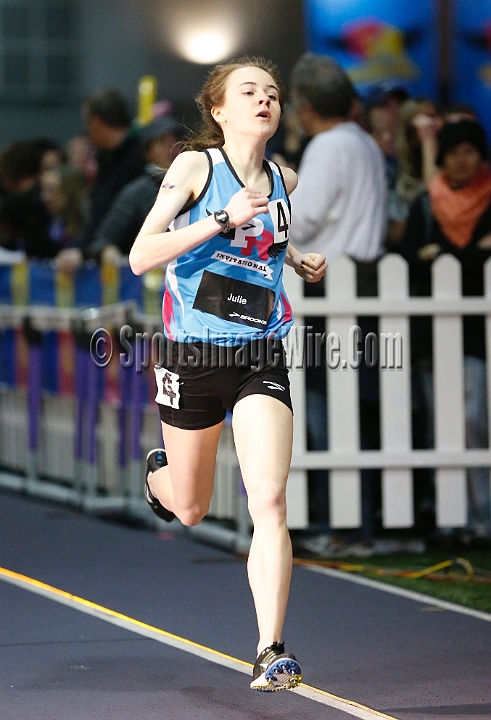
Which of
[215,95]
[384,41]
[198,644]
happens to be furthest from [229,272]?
[384,41]

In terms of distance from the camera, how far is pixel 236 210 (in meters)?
4.52

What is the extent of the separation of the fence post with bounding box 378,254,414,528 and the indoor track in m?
0.75

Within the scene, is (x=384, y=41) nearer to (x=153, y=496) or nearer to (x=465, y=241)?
(x=465, y=241)

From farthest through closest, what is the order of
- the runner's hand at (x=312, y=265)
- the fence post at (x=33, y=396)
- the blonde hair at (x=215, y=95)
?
the fence post at (x=33, y=396) < the runner's hand at (x=312, y=265) < the blonde hair at (x=215, y=95)

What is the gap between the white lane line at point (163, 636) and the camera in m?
4.65

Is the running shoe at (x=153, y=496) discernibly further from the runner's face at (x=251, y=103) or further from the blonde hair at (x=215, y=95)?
the runner's face at (x=251, y=103)

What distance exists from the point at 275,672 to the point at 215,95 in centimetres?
203

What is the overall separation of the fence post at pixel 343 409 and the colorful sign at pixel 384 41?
4.21 m

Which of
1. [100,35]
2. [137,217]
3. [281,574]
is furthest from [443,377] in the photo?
[100,35]

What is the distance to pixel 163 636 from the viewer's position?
5645mm

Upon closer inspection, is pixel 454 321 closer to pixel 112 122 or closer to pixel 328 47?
pixel 112 122

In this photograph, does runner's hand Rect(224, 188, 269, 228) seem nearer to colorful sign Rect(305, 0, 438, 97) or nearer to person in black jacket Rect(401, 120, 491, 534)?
person in black jacket Rect(401, 120, 491, 534)

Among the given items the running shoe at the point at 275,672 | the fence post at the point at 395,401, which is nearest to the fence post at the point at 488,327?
the fence post at the point at 395,401

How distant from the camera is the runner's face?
15.8 ft
